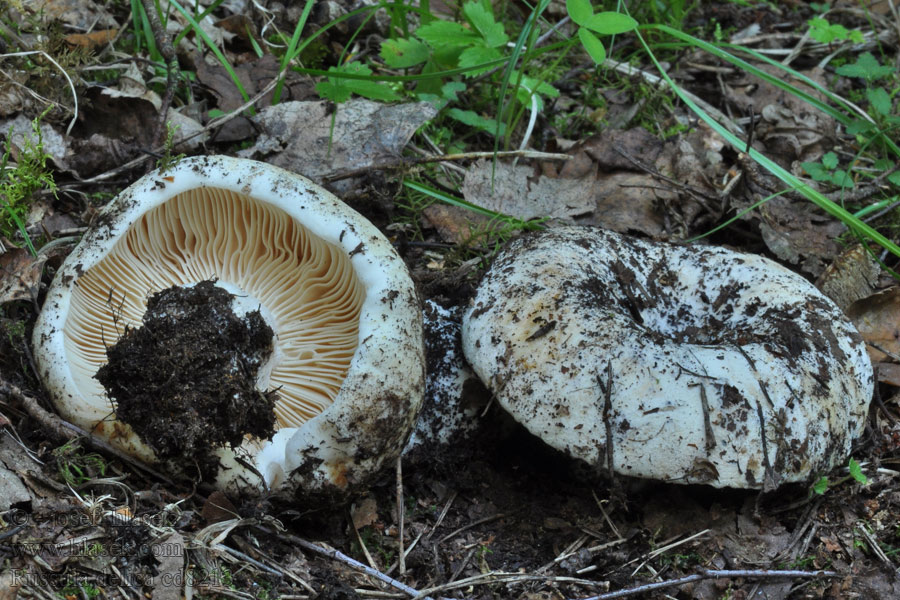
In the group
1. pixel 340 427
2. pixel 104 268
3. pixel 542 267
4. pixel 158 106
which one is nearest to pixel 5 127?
pixel 158 106

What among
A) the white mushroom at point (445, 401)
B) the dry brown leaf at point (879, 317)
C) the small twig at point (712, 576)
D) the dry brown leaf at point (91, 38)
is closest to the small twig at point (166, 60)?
the dry brown leaf at point (91, 38)

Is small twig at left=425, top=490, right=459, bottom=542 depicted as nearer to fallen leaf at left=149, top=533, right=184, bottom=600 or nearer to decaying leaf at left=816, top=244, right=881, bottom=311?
fallen leaf at left=149, top=533, right=184, bottom=600

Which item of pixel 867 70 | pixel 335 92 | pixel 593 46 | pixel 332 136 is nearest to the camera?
pixel 593 46

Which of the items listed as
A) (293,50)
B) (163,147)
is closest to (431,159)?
(293,50)

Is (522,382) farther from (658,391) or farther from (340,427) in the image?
(340,427)

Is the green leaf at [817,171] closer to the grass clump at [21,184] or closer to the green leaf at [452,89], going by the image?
the green leaf at [452,89]

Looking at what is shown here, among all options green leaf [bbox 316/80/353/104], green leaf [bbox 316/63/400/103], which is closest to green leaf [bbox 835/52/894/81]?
green leaf [bbox 316/63/400/103]

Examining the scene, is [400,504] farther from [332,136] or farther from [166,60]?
[166,60]
